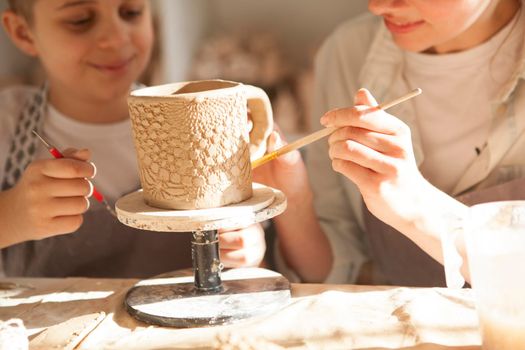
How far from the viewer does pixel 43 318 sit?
85 cm

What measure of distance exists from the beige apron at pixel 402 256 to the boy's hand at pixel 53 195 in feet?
1.68

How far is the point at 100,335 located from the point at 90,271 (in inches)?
21.4

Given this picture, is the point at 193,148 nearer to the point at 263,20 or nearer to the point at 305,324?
the point at 305,324

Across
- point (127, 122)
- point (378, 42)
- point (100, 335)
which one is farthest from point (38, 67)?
point (100, 335)

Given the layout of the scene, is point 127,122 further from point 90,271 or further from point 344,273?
point 344,273

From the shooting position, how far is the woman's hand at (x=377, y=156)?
2.76 feet

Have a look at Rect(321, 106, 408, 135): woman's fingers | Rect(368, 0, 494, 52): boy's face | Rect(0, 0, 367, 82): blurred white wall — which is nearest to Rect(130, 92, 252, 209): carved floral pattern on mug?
Rect(321, 106, 408, 135): woman's fingers

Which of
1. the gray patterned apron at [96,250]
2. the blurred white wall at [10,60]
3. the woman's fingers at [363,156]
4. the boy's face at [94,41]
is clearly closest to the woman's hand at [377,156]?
the woman's fingers at [363,156]

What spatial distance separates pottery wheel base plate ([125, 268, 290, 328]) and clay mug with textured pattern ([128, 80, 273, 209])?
0.11m

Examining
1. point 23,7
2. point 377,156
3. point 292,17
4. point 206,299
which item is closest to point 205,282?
point 206,299

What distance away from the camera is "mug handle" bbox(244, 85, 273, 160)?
0.89 m

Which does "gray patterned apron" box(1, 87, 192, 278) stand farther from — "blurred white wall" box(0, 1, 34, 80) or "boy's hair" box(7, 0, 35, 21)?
"blurred white wall" box(0, 1, 34, 80)

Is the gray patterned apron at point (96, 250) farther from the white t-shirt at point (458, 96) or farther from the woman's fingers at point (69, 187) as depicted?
the white t-shirt at point (458, 96)

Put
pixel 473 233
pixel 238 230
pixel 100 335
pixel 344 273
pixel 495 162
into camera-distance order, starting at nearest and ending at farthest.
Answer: pixel 473 233 < pixel 100 335 < pixel 238 230 < pixel 495 162 < pixel 344 273
